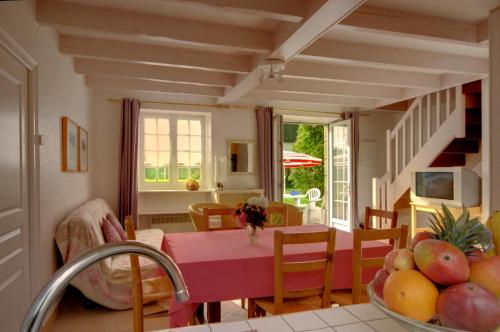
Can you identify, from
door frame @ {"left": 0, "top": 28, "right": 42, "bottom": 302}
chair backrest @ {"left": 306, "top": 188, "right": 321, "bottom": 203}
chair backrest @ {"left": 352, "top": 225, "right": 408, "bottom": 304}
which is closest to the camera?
chair backrest @ {"left": 352, "top": 225, "right": 408, "bottom": 304}

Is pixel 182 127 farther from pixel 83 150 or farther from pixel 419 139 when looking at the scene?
pixel 419 139

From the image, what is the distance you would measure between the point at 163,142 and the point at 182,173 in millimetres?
598

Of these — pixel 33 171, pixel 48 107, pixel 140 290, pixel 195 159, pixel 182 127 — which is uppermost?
pixel 182 127

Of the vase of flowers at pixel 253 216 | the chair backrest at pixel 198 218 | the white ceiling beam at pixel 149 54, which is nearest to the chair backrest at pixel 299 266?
the vase of flowers at pixel 253 216

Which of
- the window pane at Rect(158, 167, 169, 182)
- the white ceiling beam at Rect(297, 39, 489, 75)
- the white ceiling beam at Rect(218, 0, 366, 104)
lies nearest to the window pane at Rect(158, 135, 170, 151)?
the window pane at Rect(158, 167, 169, 182)

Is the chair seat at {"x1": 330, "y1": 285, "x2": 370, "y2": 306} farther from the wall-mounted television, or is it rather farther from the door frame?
the wall-mounted television

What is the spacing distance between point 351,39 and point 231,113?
2.99 m

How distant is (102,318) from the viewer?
3057 millimetres

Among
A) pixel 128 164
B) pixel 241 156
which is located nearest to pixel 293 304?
pixel 128 164

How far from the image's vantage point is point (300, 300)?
7.15ft

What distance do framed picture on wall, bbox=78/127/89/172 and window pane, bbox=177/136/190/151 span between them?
1509 millimetres

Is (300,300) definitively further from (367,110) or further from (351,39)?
(367,110)

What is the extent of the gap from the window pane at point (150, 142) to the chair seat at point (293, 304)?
4.08 metres

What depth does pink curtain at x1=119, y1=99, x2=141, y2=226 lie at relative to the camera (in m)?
5.26
